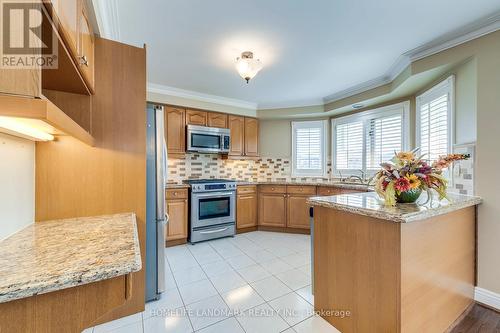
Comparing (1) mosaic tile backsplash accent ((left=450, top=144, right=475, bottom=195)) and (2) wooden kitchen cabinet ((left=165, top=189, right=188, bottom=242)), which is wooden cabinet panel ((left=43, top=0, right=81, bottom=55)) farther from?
(1) mosaic tile backsplash accent ((left=450, top=144, right=475, bottom=195))

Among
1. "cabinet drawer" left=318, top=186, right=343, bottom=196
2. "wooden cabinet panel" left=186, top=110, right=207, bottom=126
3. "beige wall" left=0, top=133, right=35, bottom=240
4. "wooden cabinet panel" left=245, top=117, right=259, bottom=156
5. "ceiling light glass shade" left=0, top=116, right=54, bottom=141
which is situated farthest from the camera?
"wooden cabinet panel" left=245, top=117, right=259, bottom=156

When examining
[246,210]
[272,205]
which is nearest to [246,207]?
[246,210]

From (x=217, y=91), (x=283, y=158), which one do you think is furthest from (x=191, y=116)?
(x=283, y=158)

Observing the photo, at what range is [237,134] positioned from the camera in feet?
13.6

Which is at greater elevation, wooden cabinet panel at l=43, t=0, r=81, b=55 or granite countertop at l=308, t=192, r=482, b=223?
wooden cabinet panel at l=43, t=0, r=81, b=55

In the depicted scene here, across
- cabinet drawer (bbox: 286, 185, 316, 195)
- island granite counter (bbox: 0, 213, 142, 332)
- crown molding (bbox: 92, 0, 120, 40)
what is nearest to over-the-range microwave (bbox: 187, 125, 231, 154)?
cabinet drawer (bbox: 286, 185, 316, 195)

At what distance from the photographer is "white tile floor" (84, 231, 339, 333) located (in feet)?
5.41

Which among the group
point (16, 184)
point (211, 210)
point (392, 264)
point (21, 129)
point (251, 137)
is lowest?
point (211, 210)

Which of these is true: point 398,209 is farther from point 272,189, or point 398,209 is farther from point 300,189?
point 272,189

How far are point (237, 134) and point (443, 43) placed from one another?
300 centimetres

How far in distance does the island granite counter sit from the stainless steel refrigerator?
93 centimetres

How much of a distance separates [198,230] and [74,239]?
7.98ft

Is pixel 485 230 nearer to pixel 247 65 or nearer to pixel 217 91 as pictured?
pixel 247 65

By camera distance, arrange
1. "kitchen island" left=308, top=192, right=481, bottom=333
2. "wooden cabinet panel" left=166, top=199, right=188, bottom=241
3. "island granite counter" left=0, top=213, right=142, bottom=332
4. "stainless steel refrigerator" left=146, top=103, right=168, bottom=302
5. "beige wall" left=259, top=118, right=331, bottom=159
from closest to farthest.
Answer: "island granite counter" left=0, top=213, right=142, bottom=332, "kitchen island" left=308, top=192, right=481, bottom=333, "stainless steel refrigerator" left=146, top=103, right=168, bottom=302, "wooden cabinet panel" left=166, top=199, right=188, bottom=241, "beige wall" left=259, top=118, right=331, bottom=159
